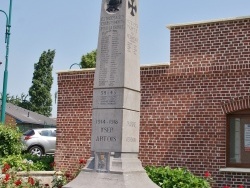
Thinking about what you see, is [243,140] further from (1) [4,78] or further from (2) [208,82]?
(1) [4,78]

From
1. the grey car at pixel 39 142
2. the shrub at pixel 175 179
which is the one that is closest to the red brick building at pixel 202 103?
the shrub at pixel 175 179

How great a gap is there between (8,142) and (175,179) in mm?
6581

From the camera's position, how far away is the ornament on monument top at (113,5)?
838cm

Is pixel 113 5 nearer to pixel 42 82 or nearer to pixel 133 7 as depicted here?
pixel 133 7

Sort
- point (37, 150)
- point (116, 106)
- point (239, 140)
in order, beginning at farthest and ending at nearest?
1. point (37, 150)
2. point (239, 140)
3. point (116, 106)

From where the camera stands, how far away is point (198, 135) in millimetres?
11859

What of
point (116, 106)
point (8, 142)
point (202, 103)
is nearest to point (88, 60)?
point (8, 142)

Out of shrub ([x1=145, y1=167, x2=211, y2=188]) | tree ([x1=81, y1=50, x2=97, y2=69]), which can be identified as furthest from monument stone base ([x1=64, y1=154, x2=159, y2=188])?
tree ([x1=81, y1=50, x2=97, y2=69])

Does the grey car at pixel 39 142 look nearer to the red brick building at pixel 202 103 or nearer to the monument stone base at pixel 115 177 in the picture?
the red brick building at pixel 202 103

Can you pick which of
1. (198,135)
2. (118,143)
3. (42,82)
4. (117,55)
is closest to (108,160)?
(118,143)

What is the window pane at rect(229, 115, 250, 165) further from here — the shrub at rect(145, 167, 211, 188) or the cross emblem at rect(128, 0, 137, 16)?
the cross emblem at rect(128, 0, 137, 16)

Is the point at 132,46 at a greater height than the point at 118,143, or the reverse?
the point at 132,46

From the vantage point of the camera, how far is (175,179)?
10.3m

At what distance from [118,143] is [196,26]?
18.0 feet
